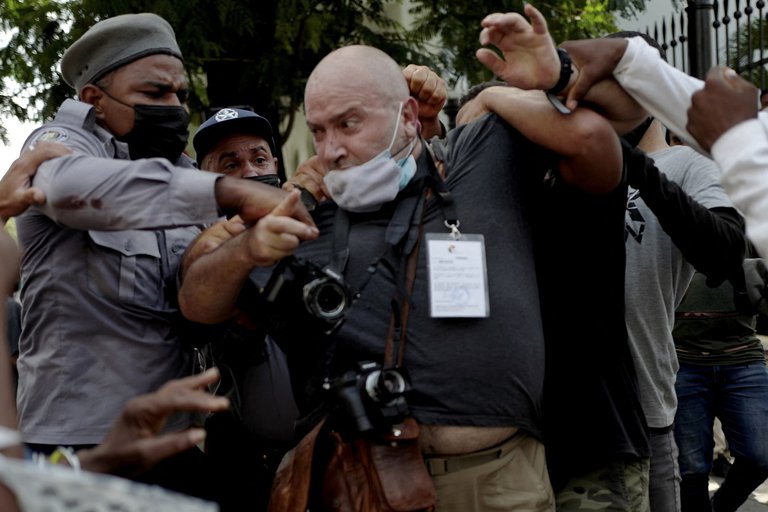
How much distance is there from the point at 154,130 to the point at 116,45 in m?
0.33

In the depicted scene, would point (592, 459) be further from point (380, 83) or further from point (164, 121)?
point (164, 121)

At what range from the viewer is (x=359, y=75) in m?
2.70

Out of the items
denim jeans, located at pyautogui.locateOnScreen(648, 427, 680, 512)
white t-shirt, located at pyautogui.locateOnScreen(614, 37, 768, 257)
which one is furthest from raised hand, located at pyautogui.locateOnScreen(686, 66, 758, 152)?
denim jeans, located at pyautogui.locateOnScreen(648, 427, 680, 512)

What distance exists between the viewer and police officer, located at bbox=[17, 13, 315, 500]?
2.39 m

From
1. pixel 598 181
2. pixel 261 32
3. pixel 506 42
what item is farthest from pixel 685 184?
pixel 261 32

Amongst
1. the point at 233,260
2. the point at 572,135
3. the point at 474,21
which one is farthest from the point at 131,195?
the point at 474,21

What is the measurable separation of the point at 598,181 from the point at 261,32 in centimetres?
481

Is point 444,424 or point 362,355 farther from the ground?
point 362,355

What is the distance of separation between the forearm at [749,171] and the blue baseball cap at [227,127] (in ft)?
7.38

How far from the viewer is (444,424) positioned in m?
→ 2.47

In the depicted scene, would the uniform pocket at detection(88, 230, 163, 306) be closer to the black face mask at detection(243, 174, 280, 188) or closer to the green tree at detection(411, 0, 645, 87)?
the black face mask at detection(243, 174, 280, 188)

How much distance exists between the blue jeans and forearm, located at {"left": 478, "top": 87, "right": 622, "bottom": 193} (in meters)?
2.12

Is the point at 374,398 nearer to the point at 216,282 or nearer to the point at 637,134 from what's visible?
the point at 216,282

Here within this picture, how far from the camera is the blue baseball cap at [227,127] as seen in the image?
3811 millimetres
